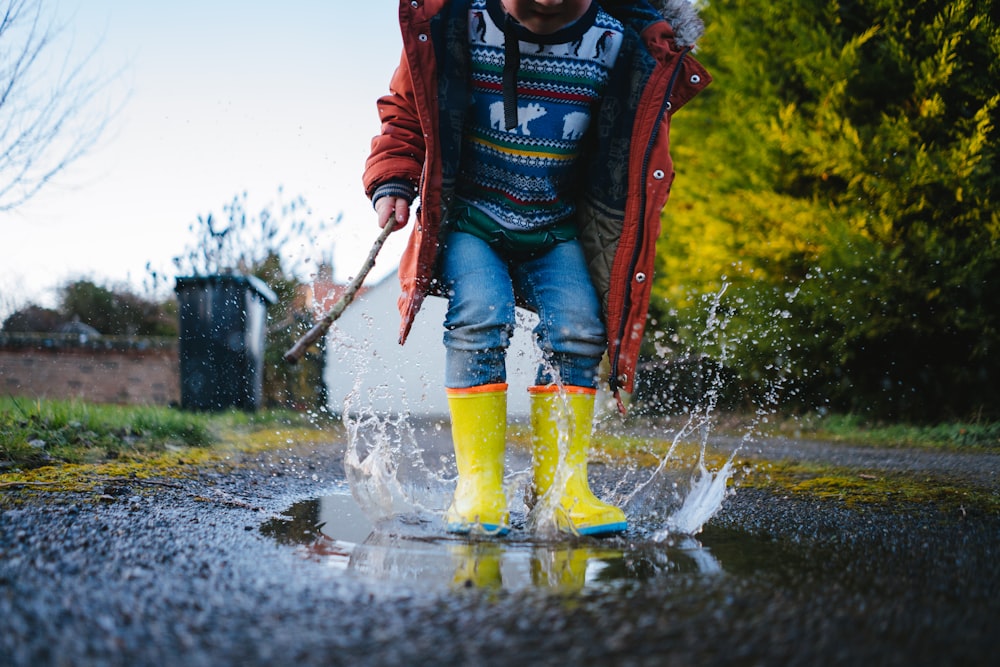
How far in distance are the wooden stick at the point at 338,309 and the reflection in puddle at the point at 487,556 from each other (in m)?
0.43

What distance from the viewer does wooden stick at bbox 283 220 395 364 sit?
6.17 ft

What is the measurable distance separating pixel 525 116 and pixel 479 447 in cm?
92

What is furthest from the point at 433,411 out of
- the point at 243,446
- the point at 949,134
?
the point at 949,134

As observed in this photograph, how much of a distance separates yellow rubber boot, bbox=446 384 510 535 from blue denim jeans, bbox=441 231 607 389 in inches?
1.7

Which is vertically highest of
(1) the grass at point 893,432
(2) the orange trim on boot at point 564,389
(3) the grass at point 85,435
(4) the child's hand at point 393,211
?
(4) the child's hand at point 393,211

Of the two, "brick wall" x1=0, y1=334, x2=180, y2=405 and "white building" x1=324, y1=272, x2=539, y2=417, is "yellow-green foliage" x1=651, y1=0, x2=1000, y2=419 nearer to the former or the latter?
"white building" x1=324, y1=272, x2=539, y2=417

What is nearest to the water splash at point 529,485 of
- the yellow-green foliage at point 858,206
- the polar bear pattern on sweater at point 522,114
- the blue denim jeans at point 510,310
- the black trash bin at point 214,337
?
the blue denim jeans at point 510,310

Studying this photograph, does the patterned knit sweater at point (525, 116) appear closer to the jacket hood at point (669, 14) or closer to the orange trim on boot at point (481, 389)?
the jacket hood at point (669, 14)

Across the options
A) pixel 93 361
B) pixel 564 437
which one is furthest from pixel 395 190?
pixel 93 361

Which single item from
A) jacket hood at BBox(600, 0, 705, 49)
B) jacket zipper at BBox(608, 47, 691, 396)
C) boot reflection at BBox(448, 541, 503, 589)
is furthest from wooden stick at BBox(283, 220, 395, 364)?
jacket hood at BBox(600, 0, 705, 49)

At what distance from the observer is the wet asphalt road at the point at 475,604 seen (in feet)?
3.56

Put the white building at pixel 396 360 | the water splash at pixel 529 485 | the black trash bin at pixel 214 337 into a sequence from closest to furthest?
the water splash at pixel 529 485, the black trash bin at pixel 214 337, the white building at pixel 396 360

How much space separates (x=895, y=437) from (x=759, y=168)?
214 cm

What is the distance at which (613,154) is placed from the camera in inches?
94.8
